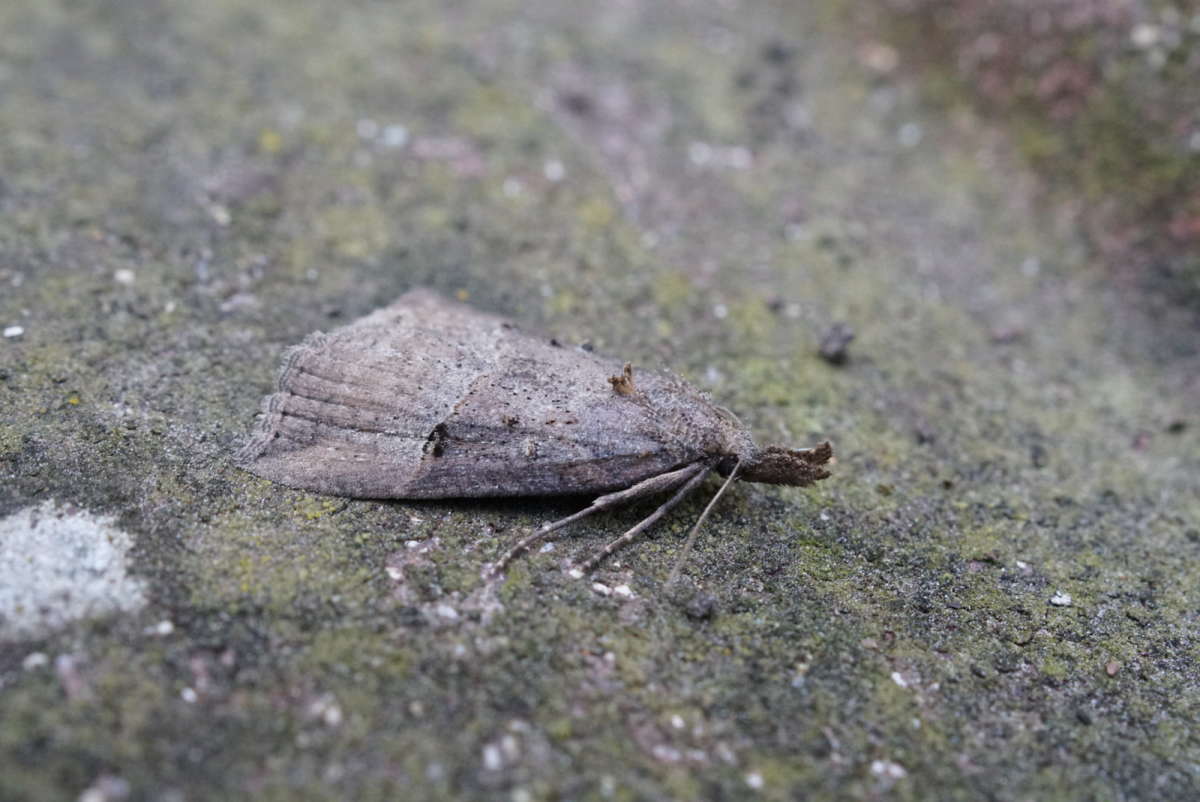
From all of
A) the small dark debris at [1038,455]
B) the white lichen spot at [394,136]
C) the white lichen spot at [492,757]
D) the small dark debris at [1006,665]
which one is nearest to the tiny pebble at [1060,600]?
the small dark debris at [1006,665]

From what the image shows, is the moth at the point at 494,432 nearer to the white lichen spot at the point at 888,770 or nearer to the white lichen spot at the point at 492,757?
the white lichen spot at the point at 492,757

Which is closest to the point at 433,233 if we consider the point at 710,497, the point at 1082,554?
the point at 710,497

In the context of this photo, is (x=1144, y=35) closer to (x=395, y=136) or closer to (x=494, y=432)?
(x=395, y=136)

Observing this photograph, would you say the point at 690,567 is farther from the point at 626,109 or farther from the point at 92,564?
the point at 626,109

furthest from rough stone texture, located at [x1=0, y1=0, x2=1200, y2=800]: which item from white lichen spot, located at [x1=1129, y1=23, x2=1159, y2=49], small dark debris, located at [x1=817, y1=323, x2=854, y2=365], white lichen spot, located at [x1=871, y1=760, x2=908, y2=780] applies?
white lichen spot, located at [x1=1129, y1=23, x2=1159, y2=49]

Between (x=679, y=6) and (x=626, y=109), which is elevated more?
(x=679, y=6)

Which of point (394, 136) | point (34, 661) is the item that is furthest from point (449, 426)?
point (394, 136)
